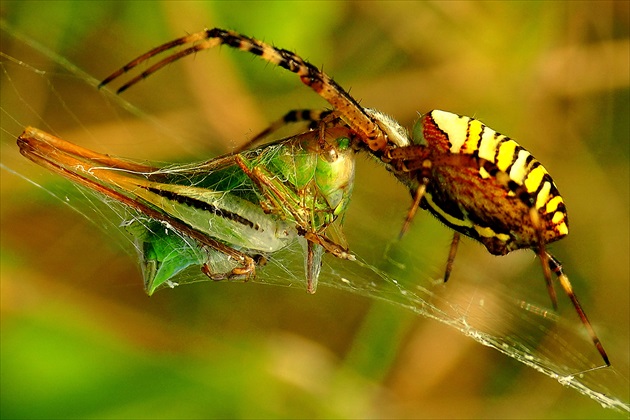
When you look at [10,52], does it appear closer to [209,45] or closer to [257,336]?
[209,45]

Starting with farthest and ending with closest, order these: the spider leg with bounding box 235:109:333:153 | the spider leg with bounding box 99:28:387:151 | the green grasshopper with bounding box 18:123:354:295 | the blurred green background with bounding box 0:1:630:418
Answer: the blurred green background with bounding box 0:1:630:418, the spider leg with bounding box 235:109:333:153, the spider leg with bounding box 99:28:387:151, the green grasshopper with bounding box 18:123:354:295

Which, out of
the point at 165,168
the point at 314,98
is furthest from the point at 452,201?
the point at 314,98

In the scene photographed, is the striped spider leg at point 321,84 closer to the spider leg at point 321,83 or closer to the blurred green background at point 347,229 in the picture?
the spider leg at point 321,83

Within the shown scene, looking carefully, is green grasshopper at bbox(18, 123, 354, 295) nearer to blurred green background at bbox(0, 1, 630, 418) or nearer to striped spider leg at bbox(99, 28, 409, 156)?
striped spider leg at bbox(99, 28, 409, 156)

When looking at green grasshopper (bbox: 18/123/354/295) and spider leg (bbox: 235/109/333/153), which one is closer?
green grasshopper (bbox: 18/123/354/295)

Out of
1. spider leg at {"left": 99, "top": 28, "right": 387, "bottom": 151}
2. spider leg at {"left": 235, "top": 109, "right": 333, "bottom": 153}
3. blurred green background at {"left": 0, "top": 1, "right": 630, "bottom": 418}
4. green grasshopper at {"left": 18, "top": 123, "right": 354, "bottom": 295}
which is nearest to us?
green grasshopper at {"left": 18, "top": 123, "right": 354, "bottom": 295}

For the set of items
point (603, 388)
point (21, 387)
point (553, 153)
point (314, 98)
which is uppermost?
point (553, 153)

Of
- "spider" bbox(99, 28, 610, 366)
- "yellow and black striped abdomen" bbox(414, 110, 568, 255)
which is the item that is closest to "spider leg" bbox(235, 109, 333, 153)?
"spider" bbox(99, 28, 610, 366)
